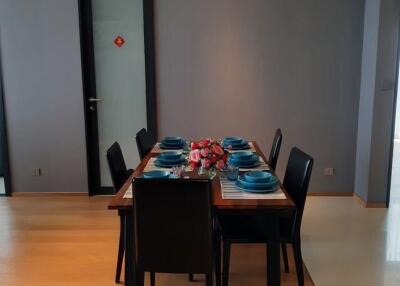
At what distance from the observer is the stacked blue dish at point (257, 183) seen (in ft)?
7.24

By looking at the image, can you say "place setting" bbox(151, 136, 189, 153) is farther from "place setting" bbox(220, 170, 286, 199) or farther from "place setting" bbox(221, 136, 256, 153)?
"place setting" bbox(220, 170, 286, 199)

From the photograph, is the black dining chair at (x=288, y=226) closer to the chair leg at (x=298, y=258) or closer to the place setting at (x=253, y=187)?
the chair leg at (x=298, y=258)

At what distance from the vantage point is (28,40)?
4.35 metres

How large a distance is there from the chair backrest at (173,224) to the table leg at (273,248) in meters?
0.36

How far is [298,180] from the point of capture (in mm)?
2523

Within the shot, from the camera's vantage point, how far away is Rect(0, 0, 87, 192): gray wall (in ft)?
14.1

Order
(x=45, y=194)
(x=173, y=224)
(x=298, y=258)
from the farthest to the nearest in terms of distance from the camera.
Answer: (x=45, y=194), (x=298, y=258), (x=173, y=224)

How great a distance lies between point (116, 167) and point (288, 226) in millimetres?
1173

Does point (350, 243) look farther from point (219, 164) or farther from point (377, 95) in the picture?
point (219, 164)

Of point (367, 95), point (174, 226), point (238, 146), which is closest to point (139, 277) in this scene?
point (174, 226)

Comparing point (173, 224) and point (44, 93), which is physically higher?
point (44, 93)

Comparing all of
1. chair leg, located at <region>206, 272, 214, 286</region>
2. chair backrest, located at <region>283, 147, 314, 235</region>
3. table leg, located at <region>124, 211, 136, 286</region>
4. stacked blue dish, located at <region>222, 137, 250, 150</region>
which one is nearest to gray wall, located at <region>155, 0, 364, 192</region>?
stacked blue dish, located at <region>222, 137, 250, 150</region>

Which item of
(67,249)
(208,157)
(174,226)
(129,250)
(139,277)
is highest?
(208,157)

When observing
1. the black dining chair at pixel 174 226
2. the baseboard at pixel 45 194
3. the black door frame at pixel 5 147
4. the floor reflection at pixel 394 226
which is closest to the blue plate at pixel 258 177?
the black dining chair at pixel 174 226
